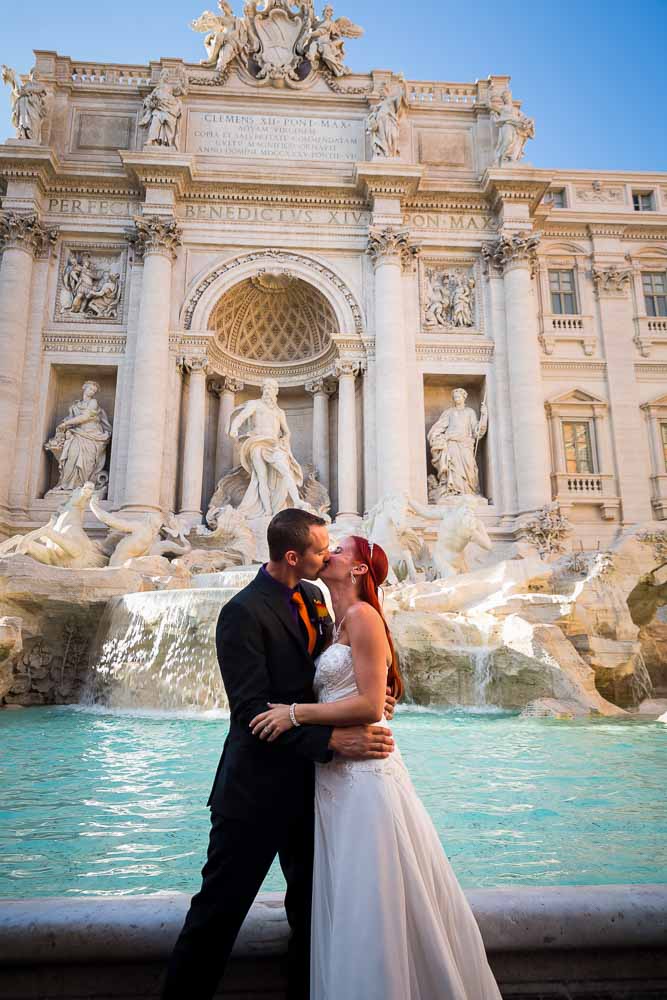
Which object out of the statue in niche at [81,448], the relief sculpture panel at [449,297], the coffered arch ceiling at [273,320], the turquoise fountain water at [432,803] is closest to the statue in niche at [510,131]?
the relief sculpture panel at [449,297]

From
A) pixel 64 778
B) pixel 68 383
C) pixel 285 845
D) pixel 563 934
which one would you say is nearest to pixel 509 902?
pixel 563 934

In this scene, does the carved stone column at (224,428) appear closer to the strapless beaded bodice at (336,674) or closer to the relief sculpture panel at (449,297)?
the relief sculpture panel at (449,297)

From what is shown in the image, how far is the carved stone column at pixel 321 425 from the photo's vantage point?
65.4 ft

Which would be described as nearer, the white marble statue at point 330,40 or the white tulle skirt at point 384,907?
the white tulle skirt at point 384,907

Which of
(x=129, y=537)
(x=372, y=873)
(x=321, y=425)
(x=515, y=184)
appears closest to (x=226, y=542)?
(x=129, y=537)

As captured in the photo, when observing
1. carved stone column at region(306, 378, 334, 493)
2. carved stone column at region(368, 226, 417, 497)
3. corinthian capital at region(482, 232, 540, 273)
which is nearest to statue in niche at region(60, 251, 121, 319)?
carved stone column at region(306, 378, 334, 493)

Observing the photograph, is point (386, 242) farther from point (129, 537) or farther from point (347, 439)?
point (129, 537)

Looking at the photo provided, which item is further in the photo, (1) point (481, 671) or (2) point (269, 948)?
(1) point (481, 671)

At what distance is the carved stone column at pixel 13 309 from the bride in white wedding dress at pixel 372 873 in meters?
17.0

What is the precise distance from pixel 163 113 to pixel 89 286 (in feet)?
17.0

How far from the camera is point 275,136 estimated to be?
20.6m

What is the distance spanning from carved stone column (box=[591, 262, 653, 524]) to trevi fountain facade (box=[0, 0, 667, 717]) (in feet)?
0.28

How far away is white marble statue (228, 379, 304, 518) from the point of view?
17016 millimetres

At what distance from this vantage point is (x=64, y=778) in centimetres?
511
